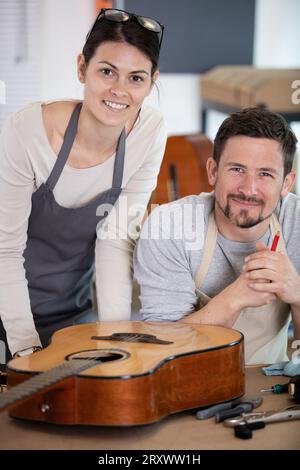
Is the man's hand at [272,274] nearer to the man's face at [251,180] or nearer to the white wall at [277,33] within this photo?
the man's face at [251,180]

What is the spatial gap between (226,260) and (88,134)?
1.33 feet

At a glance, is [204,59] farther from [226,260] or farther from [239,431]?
[239,431]

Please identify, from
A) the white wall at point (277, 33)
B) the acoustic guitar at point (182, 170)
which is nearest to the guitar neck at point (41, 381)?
the acoustic guitar at point (182, 170)

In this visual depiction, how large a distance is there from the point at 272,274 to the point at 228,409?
34 centimetres

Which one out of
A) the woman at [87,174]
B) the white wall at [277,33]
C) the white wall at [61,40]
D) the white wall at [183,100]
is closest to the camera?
the woman at [87,174]

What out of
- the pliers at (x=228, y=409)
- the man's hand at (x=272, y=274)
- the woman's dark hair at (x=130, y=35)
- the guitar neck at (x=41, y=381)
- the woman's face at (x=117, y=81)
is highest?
the woman's dark hair at (x=130, y=35)

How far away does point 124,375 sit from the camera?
3.82 ft

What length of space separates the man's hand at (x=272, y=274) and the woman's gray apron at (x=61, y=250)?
1.33 ft

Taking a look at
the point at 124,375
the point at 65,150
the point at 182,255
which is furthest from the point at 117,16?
the point at 124,375

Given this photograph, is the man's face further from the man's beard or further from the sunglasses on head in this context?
the sunglasses on head

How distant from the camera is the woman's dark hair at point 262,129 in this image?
161 cm
